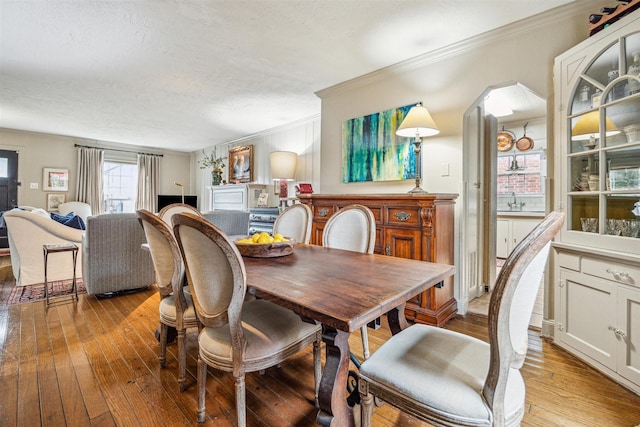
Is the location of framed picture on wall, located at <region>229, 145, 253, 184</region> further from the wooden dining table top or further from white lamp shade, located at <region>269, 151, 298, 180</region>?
the wooden dining table top

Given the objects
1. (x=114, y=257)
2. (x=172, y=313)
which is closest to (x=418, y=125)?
(x=172, y=313)

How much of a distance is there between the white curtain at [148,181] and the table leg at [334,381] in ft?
25.0

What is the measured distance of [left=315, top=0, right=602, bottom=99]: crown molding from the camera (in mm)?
2088

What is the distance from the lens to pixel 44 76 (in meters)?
3.29

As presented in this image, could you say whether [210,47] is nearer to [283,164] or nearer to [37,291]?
[283,164]

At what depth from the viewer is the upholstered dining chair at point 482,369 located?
0.79 m

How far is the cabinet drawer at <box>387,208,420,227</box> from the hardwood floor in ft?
2.97

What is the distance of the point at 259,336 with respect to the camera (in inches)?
49.0

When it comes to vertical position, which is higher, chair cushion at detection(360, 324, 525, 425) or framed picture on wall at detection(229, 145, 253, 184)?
framed picture on wall at detection(229, 145, 253, 184)

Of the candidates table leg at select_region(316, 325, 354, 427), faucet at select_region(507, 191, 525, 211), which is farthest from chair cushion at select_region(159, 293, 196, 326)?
faucet at select_region(507, 191, 525, 211)

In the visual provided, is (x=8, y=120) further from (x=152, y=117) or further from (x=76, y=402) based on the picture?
(x=76, y=402)

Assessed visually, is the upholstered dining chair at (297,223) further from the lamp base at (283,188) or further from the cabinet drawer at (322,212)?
the lamp base at (283,188)

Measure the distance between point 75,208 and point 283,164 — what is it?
4802 mm

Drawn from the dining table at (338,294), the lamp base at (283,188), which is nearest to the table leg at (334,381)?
the dining table at (338,294)
